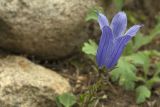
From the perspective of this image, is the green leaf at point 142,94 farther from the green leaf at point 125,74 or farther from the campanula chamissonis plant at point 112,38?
the campanula chamissonis plant at point 112,38

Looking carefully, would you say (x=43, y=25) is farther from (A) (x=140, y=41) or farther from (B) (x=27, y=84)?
(A) (x=140, y=41)

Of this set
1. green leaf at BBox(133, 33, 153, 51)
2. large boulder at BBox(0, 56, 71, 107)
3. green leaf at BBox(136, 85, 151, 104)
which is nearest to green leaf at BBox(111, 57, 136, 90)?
green leaf at BBox(136, 85, 151, 104)

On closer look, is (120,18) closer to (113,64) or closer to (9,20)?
(113,64)

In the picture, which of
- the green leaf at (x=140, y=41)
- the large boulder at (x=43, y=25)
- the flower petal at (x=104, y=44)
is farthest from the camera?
the green leaf at (x=140, y=41)

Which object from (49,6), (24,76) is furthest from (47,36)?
(24,76)

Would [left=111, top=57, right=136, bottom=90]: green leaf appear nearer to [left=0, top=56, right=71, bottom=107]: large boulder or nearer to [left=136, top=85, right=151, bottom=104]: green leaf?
[left=136, top=85, right=151, bottom=104]: green leaf

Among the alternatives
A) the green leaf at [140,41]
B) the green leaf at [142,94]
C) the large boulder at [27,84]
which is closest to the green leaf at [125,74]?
the green leaf at [142,94]
